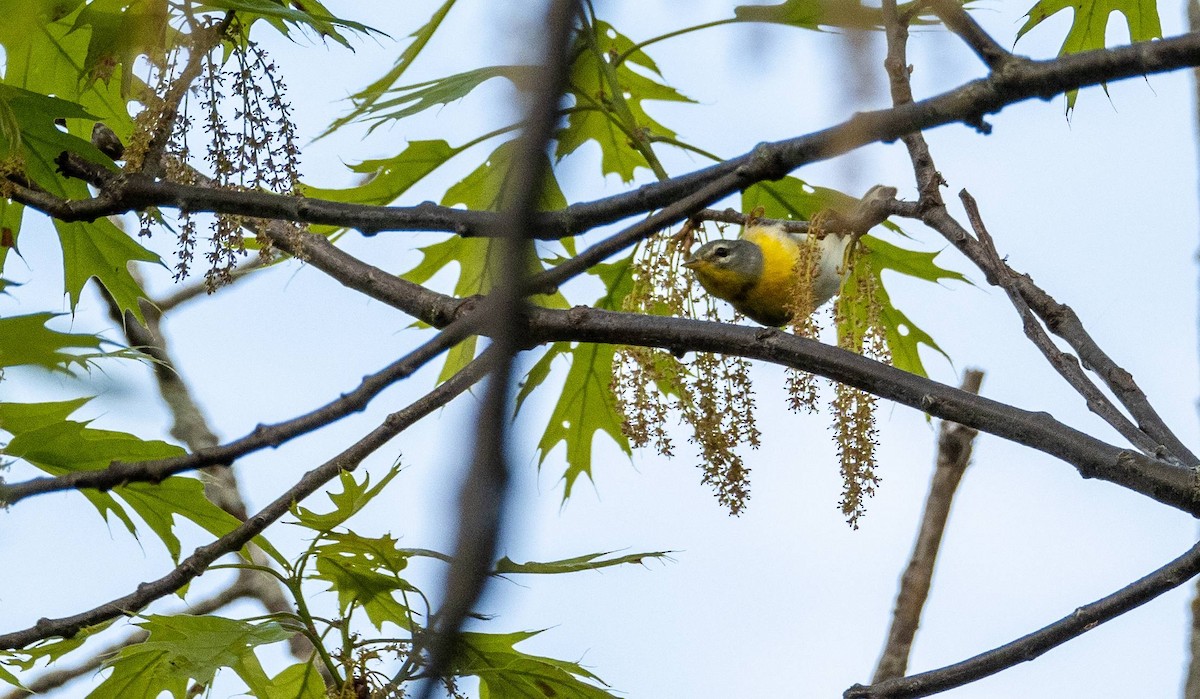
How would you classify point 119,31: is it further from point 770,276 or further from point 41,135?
point 770,276

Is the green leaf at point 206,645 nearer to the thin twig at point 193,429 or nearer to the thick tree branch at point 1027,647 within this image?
the thick tree branch at point 1027,647

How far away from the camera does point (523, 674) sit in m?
1.42

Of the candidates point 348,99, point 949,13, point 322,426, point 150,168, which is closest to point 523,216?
point 949,13

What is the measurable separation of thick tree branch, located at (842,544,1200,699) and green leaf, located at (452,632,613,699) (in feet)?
1.31

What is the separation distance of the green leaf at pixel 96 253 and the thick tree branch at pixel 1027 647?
1.10 metres

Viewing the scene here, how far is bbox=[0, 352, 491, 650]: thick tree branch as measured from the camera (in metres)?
1.18

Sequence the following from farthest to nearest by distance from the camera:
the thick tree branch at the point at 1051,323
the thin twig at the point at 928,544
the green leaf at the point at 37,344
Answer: the thin twig at the point at 928,544 < the thick tree branch at the point at 1051,323 < the green leaf at the point at 37,344

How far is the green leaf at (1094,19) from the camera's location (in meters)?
1.70

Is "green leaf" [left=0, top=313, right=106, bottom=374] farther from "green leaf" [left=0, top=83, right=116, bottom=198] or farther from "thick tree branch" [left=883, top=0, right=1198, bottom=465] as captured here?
"thick tree branch" [left=883, top=0, right=1198, bottom=465]

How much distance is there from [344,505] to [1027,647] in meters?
0.77

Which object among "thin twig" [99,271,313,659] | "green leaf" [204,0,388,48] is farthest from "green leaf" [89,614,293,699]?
"thin twig" [99,271,313,659]

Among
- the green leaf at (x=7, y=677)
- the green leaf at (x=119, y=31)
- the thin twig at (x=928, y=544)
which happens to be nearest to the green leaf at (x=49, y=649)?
the green leaf at (x=7, y=677)

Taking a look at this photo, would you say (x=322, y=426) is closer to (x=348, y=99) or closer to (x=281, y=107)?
(x=281, y=107)

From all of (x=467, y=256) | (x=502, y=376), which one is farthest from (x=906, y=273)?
(x=502, y=376)
